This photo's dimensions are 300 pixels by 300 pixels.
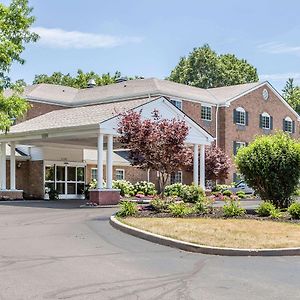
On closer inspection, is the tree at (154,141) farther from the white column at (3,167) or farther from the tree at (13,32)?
the white column at (3,167)

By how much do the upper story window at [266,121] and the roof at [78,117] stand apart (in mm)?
Result: 20963

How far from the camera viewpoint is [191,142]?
30719mm

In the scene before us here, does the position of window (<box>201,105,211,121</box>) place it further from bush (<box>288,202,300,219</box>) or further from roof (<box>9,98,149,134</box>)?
bush (<box>288,202,300,219</box>)

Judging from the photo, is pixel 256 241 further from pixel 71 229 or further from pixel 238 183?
pixel 238 183

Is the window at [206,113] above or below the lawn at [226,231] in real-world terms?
above

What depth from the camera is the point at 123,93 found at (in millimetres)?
42719

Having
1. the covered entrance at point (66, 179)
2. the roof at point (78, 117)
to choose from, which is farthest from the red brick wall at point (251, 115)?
the roof at point (78, 117)

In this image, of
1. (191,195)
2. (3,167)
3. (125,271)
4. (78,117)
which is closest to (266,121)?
(78,117)

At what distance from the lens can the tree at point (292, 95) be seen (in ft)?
273

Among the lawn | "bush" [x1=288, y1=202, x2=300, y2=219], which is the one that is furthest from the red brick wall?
the lawn

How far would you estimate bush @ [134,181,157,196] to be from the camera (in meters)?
36.2

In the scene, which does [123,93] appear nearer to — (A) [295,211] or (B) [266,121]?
(B) [266,121]

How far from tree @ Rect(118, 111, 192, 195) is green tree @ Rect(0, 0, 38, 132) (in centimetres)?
588

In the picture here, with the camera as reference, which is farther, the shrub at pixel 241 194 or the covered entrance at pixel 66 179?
the shrub at pixel 241 194
